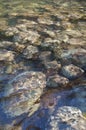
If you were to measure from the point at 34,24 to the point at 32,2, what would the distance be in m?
2.14

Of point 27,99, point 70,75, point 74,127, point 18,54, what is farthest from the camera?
point 18,54

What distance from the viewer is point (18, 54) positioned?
228 inches

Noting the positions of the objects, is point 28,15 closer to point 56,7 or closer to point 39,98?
point 56,7

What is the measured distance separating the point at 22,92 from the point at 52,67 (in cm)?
103

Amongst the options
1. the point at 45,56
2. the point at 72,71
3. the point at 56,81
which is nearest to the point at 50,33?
the point at 45,56

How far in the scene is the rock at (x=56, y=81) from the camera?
184 inches

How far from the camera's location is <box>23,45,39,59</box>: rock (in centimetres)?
565

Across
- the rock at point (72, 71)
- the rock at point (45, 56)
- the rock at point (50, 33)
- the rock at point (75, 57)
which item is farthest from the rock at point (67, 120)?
the rock at point (50, 33)

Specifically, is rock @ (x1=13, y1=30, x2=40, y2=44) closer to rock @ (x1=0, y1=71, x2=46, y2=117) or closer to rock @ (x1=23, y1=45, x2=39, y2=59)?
rock @ (x1=23, y1=45, x2=39, y2=59)

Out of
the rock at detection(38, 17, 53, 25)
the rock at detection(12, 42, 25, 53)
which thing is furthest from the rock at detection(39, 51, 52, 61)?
the rock at detection(38, 17, 53, 25)

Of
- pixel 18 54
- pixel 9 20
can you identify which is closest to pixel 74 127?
pixel 18 54

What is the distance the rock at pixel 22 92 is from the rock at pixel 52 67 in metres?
0.27

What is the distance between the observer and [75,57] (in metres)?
5.42

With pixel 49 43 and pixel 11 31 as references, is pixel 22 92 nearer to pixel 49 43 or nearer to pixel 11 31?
pixel 49 43
